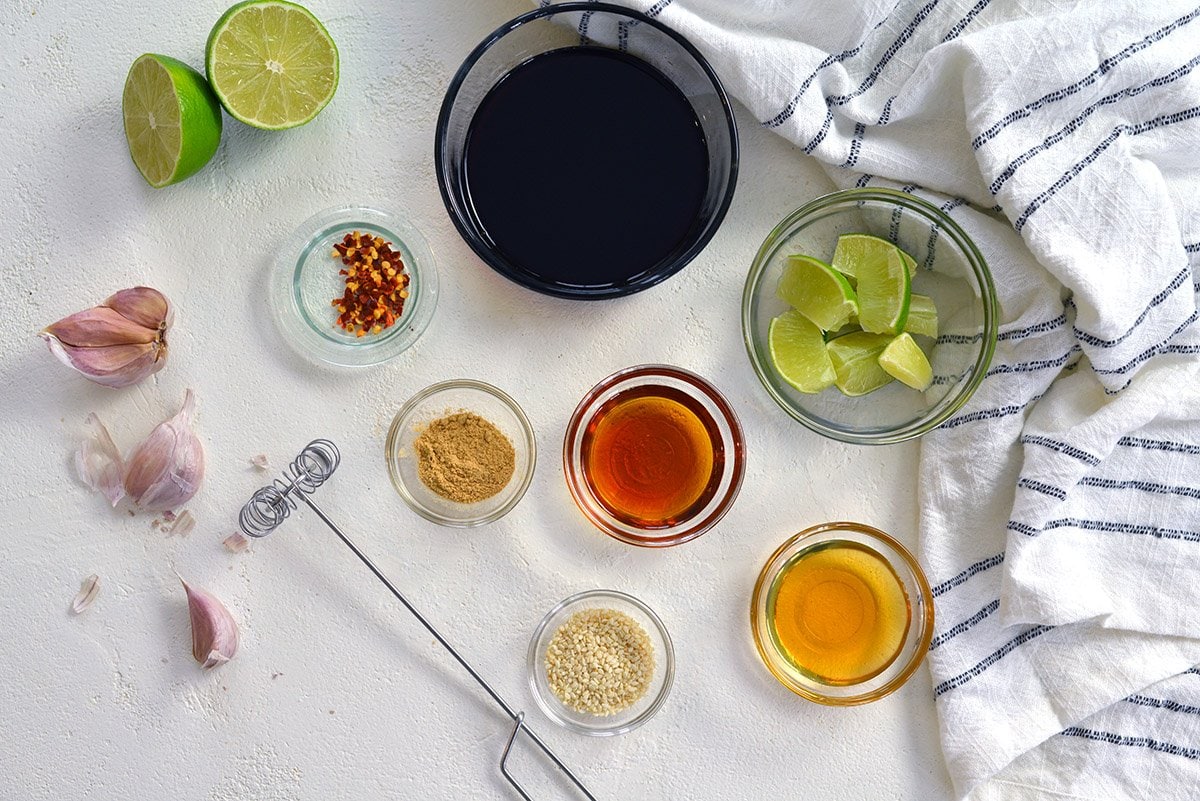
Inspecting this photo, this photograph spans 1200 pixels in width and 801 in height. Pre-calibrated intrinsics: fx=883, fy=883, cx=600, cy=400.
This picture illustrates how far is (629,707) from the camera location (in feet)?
4.54

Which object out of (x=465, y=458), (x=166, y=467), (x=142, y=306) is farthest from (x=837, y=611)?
(x=142, y=306)

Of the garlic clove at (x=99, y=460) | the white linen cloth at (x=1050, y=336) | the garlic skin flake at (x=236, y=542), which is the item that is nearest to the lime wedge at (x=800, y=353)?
the white linen cloth at (x=1050, y=336)

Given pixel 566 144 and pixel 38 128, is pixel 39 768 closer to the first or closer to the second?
pixel 38 128

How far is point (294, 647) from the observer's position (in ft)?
4.59

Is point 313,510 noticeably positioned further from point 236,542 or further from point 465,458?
point 465,458

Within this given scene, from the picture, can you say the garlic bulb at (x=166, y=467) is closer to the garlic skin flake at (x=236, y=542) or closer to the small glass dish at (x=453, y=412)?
the garlic skin flake at (x=236, y=542)

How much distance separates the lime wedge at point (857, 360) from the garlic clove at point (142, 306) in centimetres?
102

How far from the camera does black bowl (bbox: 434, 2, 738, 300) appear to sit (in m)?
1.29

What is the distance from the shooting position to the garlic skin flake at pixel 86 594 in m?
1.40

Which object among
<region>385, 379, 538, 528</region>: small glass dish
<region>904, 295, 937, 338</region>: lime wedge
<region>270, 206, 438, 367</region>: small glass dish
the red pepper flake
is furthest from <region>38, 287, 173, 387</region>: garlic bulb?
<region>904, 295, 937, 338</region>: lime wedge

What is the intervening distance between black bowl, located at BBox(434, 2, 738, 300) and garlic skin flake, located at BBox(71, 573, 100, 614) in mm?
807

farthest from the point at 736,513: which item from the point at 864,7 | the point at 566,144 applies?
the point at 864,7

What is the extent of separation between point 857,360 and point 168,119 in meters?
1.06

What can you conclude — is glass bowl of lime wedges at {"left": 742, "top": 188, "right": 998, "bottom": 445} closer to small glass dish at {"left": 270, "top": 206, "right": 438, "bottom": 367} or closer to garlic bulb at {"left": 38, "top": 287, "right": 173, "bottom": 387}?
small glass dish at {"left": 270, "top": 206, "right": 438, "bottom": 367}
